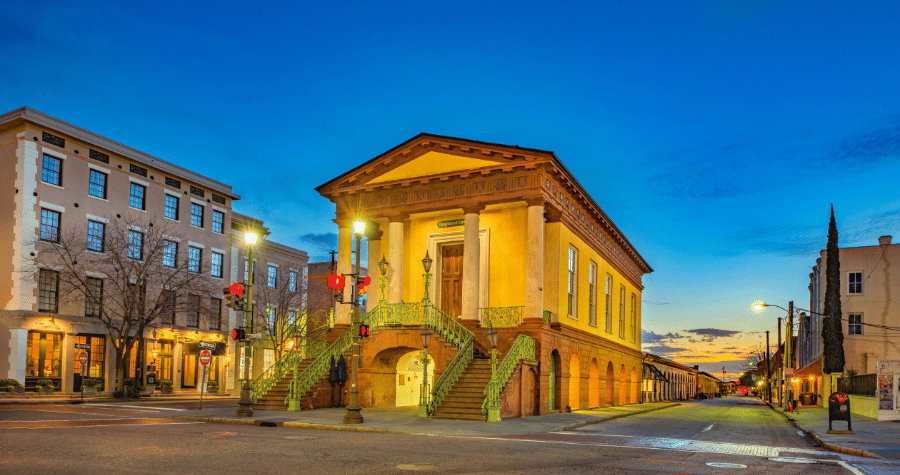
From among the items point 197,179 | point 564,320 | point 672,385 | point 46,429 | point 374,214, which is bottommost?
point 672,385

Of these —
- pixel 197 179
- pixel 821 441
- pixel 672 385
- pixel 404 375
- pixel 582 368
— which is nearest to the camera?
pixel 821 441

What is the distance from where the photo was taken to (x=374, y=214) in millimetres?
28781

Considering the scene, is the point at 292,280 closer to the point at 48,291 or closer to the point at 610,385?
the point at 48,291

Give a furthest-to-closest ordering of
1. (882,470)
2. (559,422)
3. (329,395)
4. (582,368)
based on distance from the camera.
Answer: (582,368)
(329,395)
(559,422)
(882,470)

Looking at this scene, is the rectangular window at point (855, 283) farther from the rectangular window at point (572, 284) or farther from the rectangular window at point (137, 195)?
the rectangular window at point (137, 195)

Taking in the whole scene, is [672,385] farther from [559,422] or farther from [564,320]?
[559,422]

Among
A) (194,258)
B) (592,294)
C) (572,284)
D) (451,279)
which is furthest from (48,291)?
(592,294)

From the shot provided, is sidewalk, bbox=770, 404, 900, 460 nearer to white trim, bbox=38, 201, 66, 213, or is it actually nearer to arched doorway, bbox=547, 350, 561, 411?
arched doorway, bbox=547, 350, 561, 411

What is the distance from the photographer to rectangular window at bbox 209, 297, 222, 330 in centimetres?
4684

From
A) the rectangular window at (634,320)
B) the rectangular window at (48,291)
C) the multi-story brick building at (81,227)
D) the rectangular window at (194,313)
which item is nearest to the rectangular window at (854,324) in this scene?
the rectangular window at (634,320)

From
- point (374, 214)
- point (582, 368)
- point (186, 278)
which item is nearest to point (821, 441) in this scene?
point (582, 368)

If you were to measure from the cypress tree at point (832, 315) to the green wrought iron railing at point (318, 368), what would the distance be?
31.6 meters

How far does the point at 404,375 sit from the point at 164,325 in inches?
839

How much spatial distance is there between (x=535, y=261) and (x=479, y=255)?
7.85 feet
